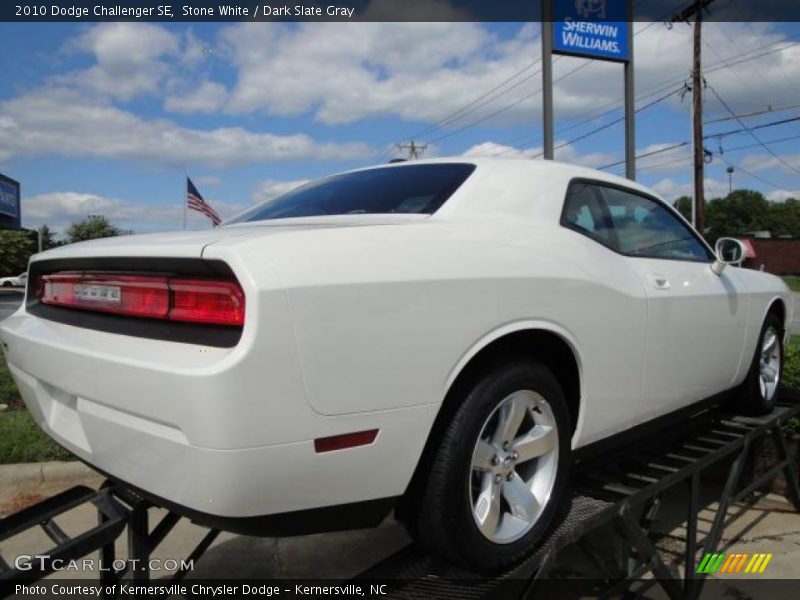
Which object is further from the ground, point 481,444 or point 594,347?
point 594,347

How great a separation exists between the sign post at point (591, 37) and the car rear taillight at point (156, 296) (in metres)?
7.76

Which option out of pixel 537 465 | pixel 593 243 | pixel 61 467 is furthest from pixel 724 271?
pixel 61 467

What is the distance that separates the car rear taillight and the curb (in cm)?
230

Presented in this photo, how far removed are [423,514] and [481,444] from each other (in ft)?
0.97

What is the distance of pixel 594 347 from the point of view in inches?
95.7

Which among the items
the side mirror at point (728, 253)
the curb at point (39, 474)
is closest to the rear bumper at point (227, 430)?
the side mirror at point (728, 253)

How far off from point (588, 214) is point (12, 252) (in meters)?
62.7

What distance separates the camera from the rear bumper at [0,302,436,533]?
62.0 inches

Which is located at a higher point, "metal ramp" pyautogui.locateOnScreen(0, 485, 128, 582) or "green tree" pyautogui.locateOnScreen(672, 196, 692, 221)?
"green tree" pyautogui.locateOnScreen(672, 196, 692, 221)

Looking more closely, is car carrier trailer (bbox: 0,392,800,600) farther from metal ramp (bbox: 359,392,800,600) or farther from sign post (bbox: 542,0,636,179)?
sign post (bbox: 542,0,636,179)

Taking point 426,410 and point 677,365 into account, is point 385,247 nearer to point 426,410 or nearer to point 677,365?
point 426,410

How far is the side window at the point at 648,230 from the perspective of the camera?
2.98m

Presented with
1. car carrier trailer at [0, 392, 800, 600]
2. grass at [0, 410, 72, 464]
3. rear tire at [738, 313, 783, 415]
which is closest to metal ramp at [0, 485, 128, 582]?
car carrier trailer at [0, 392, 800, 600]

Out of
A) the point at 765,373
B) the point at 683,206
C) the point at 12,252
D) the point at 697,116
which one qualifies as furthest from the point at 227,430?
the point at 683,206
